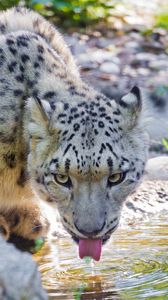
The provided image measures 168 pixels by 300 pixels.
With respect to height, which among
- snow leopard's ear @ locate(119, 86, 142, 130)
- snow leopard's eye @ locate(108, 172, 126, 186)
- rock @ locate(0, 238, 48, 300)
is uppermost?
rock @ locate(0, 238, 48, 300)

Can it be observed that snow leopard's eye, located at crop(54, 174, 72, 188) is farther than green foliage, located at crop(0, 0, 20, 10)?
No

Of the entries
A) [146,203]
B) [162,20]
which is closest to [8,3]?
[162,20]

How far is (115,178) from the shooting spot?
6688mm

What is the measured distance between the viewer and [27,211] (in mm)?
8328

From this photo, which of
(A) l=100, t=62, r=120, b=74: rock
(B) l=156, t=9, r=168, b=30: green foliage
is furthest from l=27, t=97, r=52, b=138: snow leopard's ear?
(B) l=156, t=9, r=168, b=30: green foliage

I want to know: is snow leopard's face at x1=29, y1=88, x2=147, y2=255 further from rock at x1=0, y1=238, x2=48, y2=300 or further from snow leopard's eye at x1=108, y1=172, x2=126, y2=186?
rock at x1=0, y1=238, x2=48, y2=300

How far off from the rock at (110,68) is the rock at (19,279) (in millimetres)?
8585

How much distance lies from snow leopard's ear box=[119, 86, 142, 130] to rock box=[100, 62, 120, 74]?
6455mm

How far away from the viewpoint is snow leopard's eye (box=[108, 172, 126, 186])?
21.9ft

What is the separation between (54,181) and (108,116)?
0.64m

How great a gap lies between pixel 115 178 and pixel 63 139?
49cm

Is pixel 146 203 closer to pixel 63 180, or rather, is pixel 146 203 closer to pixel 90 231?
pixel 63 180

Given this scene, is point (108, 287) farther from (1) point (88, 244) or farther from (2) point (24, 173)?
(2) point (24, 173)

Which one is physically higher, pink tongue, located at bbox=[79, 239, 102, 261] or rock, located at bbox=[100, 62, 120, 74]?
pink tongue, located at bbox=[79, 239, 102, 261]
